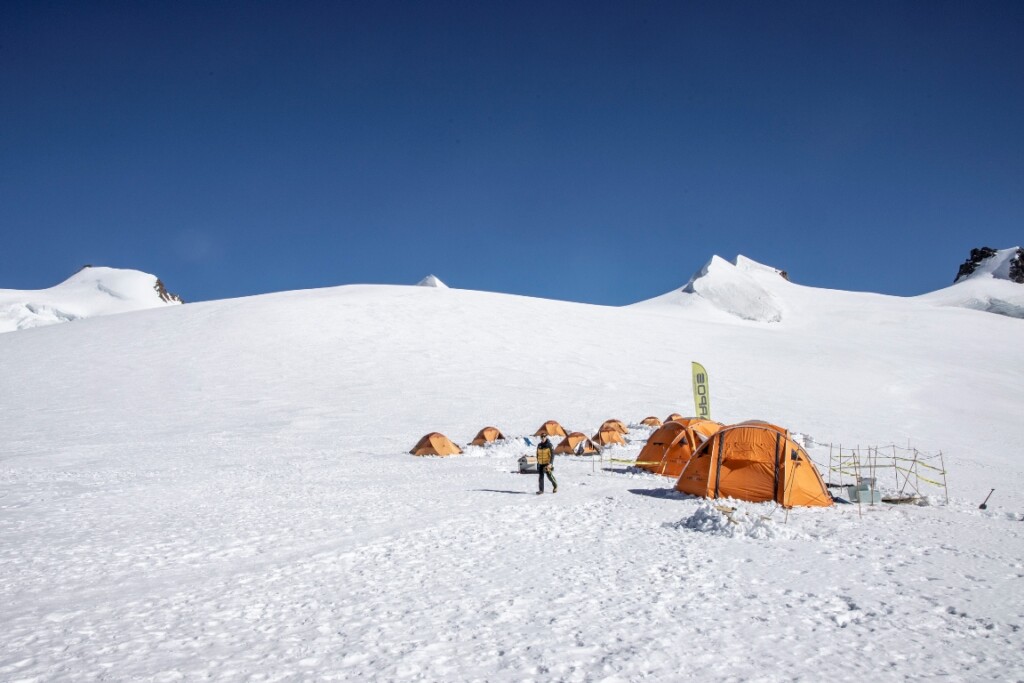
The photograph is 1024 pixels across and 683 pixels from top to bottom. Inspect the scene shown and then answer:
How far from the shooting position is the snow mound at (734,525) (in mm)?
10562

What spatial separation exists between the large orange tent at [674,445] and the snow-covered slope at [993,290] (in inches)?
4246

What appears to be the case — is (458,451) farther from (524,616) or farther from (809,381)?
(809,381)

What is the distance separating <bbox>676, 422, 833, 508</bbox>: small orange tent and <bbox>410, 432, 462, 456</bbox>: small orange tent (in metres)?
11.1

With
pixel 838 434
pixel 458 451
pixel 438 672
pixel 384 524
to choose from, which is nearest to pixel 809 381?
pixel 838 434

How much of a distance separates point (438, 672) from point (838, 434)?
30.0 m

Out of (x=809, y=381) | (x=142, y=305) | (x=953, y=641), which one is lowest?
(x=953, y=641)

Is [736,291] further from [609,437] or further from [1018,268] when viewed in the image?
[609,437]

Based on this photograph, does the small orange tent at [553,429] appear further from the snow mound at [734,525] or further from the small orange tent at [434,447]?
the snow mound at [734,525]

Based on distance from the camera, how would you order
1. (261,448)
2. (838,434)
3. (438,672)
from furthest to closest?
(838,434)
(261,448)
(438,672)

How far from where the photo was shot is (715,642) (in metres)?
6.25

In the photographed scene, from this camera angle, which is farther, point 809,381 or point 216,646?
point 809,381

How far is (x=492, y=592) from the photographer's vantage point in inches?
309

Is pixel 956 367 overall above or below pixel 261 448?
above

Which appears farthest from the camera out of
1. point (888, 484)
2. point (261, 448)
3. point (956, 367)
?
point (956, 367)
